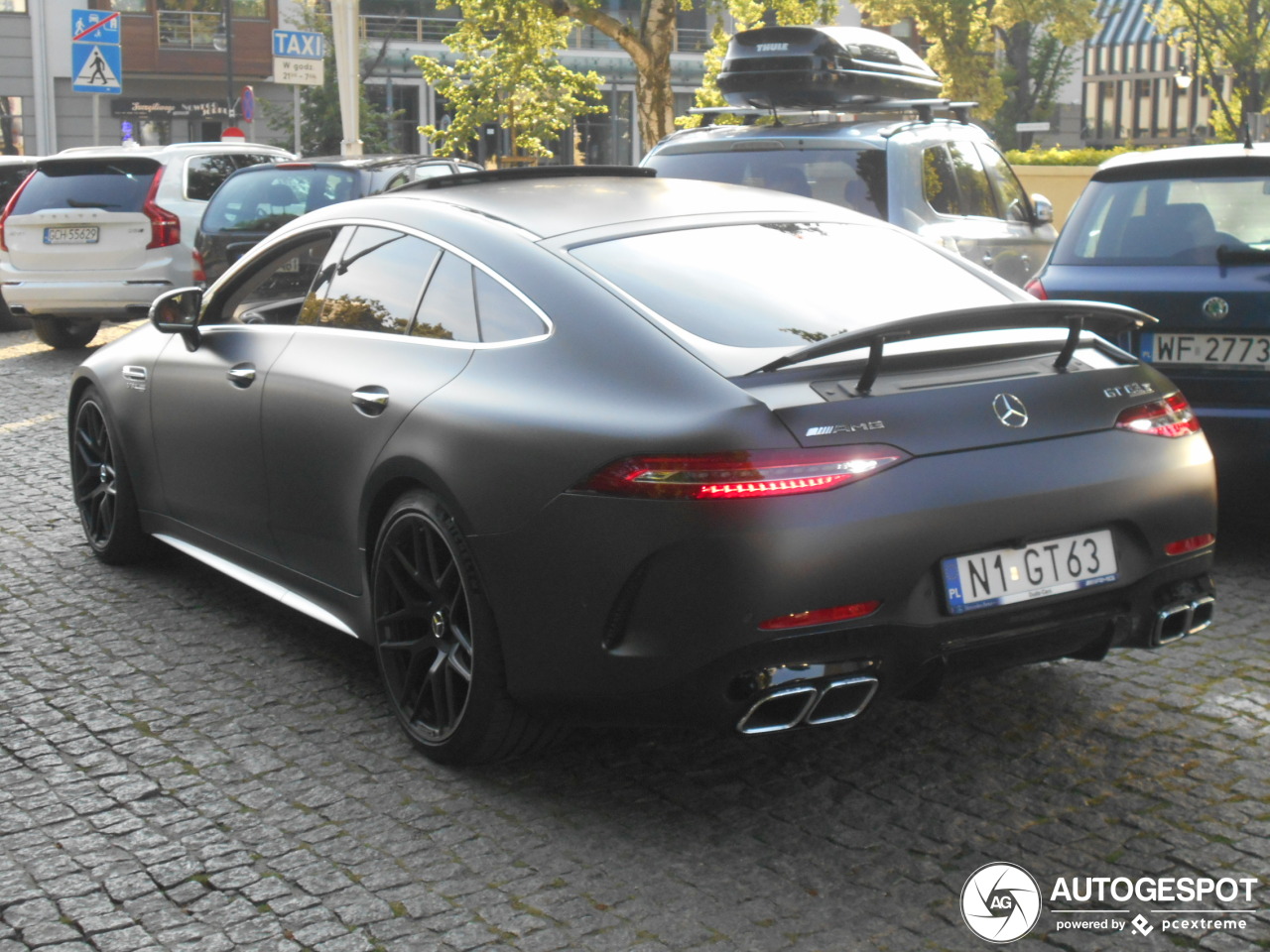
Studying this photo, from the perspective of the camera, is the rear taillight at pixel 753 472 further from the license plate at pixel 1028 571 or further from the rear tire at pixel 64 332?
the rear tire at pixel 64 332

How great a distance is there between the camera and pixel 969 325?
3.88m

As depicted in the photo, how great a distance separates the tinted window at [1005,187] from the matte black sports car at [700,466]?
5142mm

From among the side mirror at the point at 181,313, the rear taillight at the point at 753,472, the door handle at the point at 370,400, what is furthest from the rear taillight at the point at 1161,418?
the side mirror at the point at 181,313

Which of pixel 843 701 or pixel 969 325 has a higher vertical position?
pixel 969 325

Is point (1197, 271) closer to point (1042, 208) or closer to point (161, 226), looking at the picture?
point (1042, 208)

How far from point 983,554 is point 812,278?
3.11 feet

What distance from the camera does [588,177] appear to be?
529 cm

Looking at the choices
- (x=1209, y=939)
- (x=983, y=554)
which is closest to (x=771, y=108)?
(x=983, y=554)

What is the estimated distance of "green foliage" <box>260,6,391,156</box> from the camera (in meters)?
46.8

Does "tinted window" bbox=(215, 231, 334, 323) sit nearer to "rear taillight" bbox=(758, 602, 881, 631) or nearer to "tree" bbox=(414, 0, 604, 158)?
"rear taillight" bbox=(758, 602, 881, 631)

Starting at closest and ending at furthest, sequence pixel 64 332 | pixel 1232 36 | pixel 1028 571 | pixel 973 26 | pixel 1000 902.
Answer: pixel 1000 902 < pixel 1028 571 < pixel 64 332 < pixel 1232 36 < pixel 973 26

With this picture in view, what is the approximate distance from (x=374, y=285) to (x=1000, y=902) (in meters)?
2.53

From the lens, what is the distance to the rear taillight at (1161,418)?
410 centimetres

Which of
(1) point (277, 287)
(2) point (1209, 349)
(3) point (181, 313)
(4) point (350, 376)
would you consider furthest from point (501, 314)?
(2) point (1209, 349)
